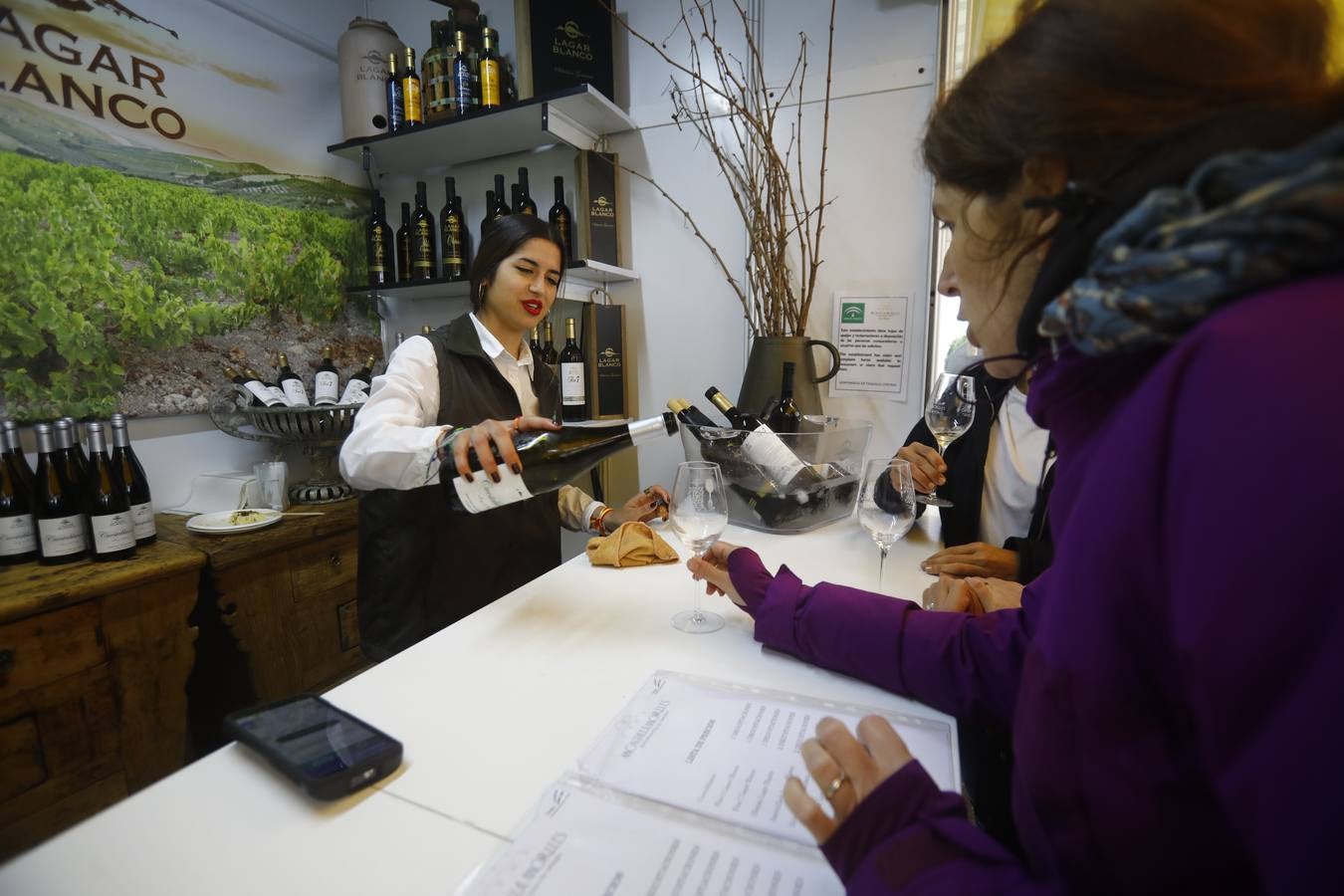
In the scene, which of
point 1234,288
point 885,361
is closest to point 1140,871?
point 1234,288

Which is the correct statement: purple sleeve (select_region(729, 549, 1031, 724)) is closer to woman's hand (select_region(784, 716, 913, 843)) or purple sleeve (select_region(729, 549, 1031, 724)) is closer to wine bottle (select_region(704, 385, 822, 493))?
woman's hand (select_region(784, 716, 913, 843))

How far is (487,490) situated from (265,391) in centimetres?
151

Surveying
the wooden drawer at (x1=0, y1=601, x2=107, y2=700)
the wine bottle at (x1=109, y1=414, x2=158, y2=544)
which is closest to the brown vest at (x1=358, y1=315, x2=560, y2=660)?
the wooden drawer at (x1=0, y1=601, x2=107, y2=700)

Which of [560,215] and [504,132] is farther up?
[504,132]

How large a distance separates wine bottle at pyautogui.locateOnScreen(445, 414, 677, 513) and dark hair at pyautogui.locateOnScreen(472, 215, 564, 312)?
2.38 ft

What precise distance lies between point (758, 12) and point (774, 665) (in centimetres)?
226

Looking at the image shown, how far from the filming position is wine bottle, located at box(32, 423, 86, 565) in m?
1.46

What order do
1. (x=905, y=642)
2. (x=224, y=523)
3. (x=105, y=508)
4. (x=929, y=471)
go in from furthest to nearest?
(x=224, y=523) → (x=105, y=508) → (x=929, y=471) → (x=905, y=642)

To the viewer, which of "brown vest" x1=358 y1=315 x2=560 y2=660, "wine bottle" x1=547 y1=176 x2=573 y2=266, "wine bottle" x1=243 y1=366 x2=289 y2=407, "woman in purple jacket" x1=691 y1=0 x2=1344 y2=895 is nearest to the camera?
"woman in purple jacket" x1=691 y1=0 x2=1344 y2=895

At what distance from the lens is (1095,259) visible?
14.6 inches

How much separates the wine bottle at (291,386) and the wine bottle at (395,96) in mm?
987

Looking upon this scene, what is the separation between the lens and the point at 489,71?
6.98 ft

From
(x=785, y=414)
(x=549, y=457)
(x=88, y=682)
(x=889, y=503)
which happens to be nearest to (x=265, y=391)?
(x=88, y=682)

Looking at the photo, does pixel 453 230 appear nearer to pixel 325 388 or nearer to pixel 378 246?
pixel 378 246
